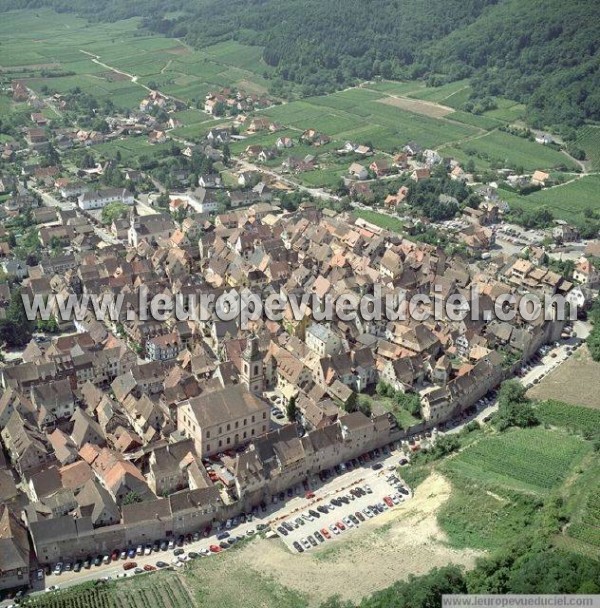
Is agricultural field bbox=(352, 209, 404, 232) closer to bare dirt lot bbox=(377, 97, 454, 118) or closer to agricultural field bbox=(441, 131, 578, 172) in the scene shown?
agricultural field bbox=(441, 131, 578, 172)

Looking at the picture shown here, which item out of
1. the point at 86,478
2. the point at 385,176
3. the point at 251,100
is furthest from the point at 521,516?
the point at 251,100

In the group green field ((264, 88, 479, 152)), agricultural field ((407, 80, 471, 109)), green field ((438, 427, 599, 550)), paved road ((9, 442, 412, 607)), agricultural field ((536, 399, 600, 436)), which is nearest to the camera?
paved road ((9, 442, 412, 607))

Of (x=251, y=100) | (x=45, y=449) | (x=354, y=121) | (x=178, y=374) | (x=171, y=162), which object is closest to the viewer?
(x=45, y=449)

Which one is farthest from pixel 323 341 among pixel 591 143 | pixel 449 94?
pixel 449 94

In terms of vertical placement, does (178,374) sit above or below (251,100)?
below

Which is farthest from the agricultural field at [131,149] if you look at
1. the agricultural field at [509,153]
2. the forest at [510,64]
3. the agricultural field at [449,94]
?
the agricultural field at [449,94]

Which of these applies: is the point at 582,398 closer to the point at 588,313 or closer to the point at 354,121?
the point at 588,313

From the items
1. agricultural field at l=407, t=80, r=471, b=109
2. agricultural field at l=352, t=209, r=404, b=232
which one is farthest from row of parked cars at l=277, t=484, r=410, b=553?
agricultural field at l=407, t=80, r=471, b=109
